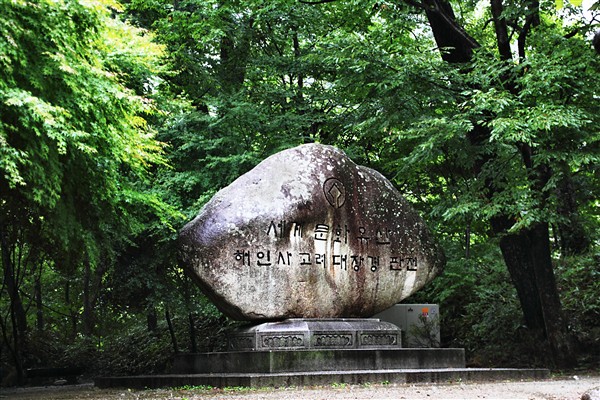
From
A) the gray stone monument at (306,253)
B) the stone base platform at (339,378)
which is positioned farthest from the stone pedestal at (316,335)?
the stone base platform at (339,378)

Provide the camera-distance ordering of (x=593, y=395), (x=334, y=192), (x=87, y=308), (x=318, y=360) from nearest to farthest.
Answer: (x=593, y=395) → (x=318, y=360) → (x=334, y=192) → (x=87, y=308)

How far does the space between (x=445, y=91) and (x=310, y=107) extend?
14.8 feet

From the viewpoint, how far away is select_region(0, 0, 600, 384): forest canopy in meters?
8.02

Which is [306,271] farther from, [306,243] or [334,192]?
[334,192]

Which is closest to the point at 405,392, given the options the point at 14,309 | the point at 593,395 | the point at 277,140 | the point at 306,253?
the point at 593,395

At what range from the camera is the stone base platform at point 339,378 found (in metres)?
9.41

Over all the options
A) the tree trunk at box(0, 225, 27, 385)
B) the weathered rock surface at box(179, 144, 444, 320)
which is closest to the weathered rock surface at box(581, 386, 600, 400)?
the weathered rock surface at box(179, 144, 444, 320)

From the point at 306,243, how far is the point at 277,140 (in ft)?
12.9

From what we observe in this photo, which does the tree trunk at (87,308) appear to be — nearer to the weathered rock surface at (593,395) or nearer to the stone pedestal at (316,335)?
the stone pedestal at (316,335)

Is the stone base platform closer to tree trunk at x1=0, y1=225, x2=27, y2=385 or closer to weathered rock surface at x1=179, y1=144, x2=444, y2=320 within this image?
weathered rock surface at x1=179, y1=144, x2=444, y2=320

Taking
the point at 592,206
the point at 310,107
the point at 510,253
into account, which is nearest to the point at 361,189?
the point at 510,253

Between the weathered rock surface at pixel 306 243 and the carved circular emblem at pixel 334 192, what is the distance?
2cm

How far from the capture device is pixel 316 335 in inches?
434

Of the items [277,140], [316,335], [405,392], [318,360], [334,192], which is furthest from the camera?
[277,140]
